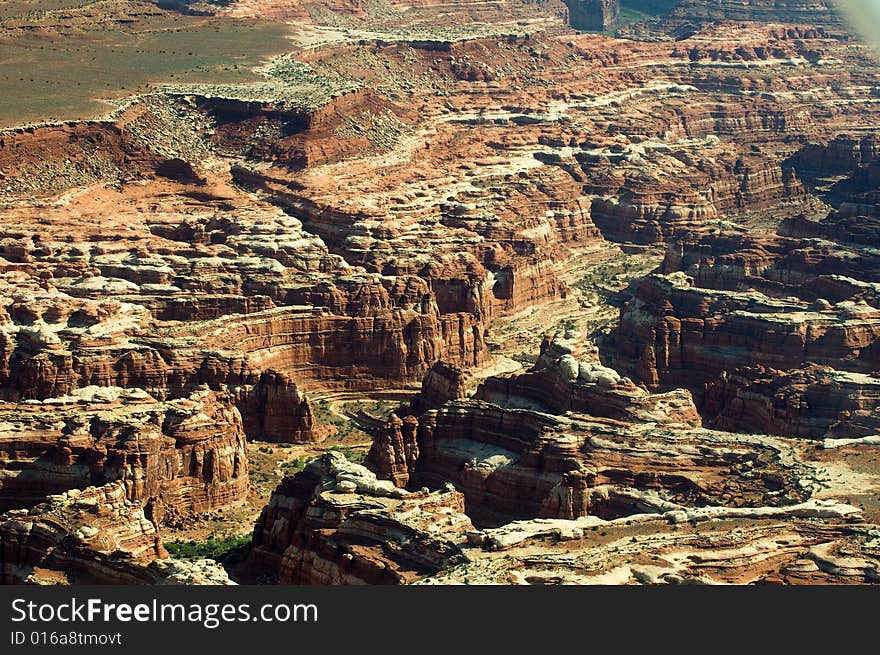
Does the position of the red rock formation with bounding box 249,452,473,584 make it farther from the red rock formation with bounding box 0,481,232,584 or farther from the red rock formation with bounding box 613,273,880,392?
the red rock formation with bounding box 613,273,880,392

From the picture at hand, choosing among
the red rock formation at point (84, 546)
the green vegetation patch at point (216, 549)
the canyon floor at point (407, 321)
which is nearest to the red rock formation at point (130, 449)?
the canyon floor at point (407, 321)

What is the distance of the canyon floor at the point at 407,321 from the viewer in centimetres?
8119

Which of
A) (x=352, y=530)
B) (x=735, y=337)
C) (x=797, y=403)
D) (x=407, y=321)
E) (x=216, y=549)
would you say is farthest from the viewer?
(x=407, y=321)

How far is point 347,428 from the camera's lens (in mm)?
115312

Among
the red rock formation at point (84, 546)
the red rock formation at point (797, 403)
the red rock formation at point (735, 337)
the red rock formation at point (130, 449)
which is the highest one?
the red rock formation at point (84, 546)

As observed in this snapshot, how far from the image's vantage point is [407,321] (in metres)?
124

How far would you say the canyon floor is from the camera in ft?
266

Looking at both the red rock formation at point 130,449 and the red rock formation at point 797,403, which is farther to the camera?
the red rock formation at point 797,403

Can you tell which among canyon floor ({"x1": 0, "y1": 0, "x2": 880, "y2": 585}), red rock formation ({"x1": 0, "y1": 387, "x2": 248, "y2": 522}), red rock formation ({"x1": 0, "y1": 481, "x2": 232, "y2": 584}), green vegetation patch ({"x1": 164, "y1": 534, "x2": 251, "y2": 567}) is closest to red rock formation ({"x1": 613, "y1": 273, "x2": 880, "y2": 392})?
canyon floor ({"x1": 0, "y1": 0, "x2": 880, "y2": 585})

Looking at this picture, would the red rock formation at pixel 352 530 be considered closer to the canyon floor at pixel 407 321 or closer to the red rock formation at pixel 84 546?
the canyon floor at pixel 407 321

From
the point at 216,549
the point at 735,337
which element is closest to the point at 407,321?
the point at 735,337

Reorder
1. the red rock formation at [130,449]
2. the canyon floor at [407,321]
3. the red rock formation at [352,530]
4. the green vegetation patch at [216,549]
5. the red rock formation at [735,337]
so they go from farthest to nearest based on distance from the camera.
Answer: the red rock formation at [735,337] < the red rock formation at [130,449] < the green vegetation patch at [216,549] < the canyon floor at [407,321] < the red rock formation at [352,530]

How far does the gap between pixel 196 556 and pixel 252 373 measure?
22.3m

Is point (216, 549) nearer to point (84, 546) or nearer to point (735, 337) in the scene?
point (84, 546)
